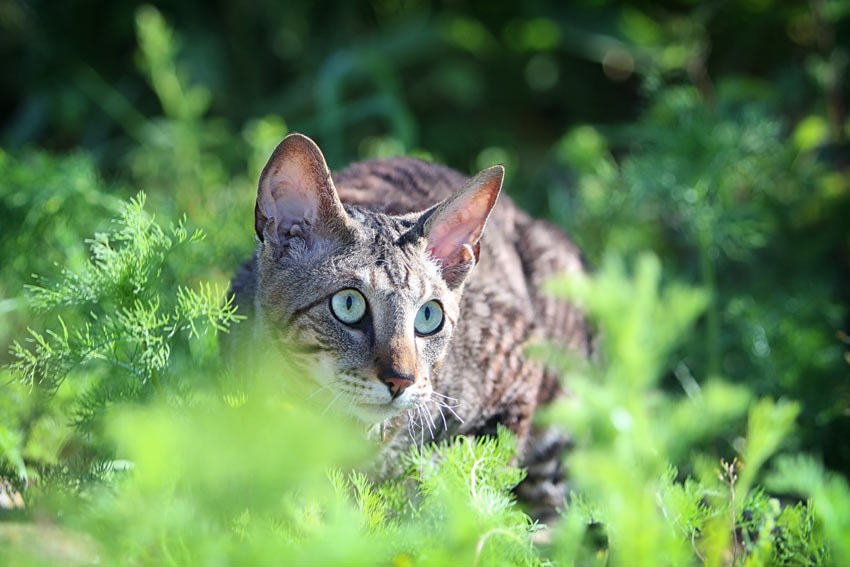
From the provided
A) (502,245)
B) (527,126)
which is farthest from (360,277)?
(527,126)

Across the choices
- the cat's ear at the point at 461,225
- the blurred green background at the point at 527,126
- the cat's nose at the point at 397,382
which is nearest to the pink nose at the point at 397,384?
the cat's nose at the point at 397,382

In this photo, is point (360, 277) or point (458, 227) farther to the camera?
point (458, 227)

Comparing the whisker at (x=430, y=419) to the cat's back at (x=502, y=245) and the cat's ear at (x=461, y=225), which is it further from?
the cat's back at (x=502, y=245)

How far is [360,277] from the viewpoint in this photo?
1.96 m

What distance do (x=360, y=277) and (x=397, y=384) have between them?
28 cm

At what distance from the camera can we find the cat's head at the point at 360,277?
1921mm

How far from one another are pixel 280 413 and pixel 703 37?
357cm

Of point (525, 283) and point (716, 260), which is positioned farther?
point (716, 260)

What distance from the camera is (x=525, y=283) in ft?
9.36

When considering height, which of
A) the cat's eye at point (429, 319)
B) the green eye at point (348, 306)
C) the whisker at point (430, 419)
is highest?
the green eye at point (348, 306)

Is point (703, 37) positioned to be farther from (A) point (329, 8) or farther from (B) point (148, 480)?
(B) point (148, 480)

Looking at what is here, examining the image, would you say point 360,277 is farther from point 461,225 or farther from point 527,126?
point 527,126

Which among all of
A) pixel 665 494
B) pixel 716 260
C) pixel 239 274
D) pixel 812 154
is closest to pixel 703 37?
pixel 812 154

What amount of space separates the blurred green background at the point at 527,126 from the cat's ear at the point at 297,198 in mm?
445
